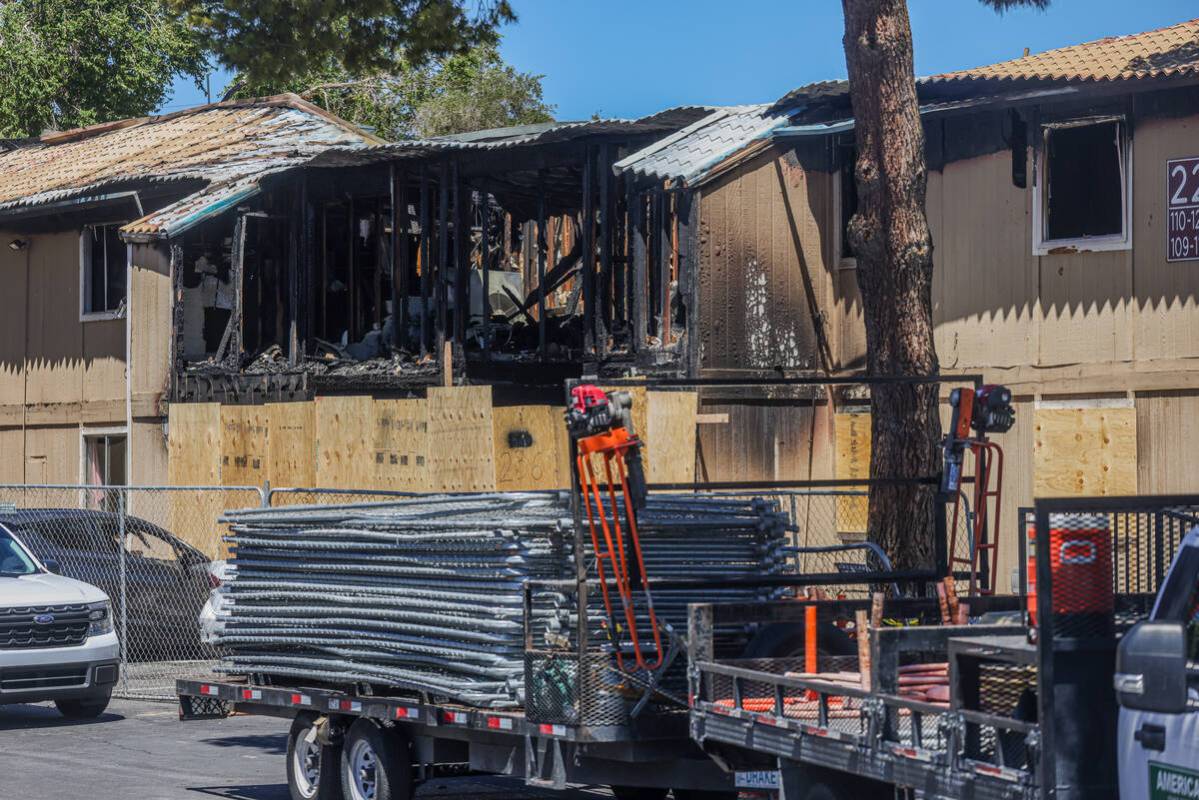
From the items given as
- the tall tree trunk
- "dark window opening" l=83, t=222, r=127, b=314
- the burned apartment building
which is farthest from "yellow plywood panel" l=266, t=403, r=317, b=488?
the tall tree trunk

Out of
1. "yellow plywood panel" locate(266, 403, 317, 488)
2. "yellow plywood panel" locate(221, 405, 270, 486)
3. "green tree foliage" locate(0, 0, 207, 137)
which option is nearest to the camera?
"yellow plywood panel" locate(266, 403, 317, 488)

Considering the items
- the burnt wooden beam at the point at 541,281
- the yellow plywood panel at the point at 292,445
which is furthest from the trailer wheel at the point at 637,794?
the burnt wooden beam at the point at 541,281

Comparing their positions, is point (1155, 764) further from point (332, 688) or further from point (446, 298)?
point (446, 298)

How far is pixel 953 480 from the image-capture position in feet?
32.9

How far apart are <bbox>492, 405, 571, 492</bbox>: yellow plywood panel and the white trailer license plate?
1199cm

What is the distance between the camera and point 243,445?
23.1 m

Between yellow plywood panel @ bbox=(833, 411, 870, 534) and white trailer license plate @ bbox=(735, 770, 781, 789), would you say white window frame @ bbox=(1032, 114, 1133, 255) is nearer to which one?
yellow plywood panel @ bbox=(833, 411, 870, 534)

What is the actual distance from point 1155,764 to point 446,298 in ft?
60.0

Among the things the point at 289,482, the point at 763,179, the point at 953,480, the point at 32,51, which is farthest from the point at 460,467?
the point at 32,51

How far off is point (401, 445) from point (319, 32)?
17.1 feet

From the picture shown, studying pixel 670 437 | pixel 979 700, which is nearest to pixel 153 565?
pixel 670 437

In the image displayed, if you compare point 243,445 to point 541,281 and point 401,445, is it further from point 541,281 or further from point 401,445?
point 541,281

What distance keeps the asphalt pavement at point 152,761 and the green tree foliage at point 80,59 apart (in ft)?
85.2

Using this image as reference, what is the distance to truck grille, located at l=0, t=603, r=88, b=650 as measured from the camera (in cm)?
1509
